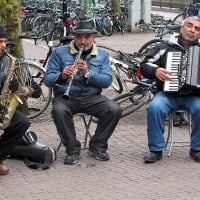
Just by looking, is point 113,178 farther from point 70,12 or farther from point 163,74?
point 70,12

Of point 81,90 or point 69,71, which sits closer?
point 69,71

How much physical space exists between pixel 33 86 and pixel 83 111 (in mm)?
1575

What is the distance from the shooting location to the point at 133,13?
1800cm

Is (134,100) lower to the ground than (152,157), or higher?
higher

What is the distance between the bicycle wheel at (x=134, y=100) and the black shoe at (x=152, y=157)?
1602 mm

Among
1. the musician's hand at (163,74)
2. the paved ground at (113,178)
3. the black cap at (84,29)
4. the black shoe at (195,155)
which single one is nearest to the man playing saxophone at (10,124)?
the paved ground at (113,178)

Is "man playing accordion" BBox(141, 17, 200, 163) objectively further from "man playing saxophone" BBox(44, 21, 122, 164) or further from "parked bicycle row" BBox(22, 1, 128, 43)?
"parked bicycle row" BBox(22, 1, 128, 43)

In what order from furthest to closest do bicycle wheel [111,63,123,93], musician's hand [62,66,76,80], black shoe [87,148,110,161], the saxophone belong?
bicycle wheel [111,63,123,93] → black shoe [87,148,110,161] → musician's hand [62,66,76,80] → the saxophone

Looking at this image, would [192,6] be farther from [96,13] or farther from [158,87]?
[158,87]

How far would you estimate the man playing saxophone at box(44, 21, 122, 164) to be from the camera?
232 inches

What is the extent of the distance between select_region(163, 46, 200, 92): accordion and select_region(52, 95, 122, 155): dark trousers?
0.62 m

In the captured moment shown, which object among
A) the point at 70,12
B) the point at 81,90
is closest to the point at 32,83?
the point at 81,90

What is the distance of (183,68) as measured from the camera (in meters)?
5.89

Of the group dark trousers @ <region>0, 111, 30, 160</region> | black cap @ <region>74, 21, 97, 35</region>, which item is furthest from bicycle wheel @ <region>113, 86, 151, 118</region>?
dark trousers @ <region>0, 111, 30, 160</region>
